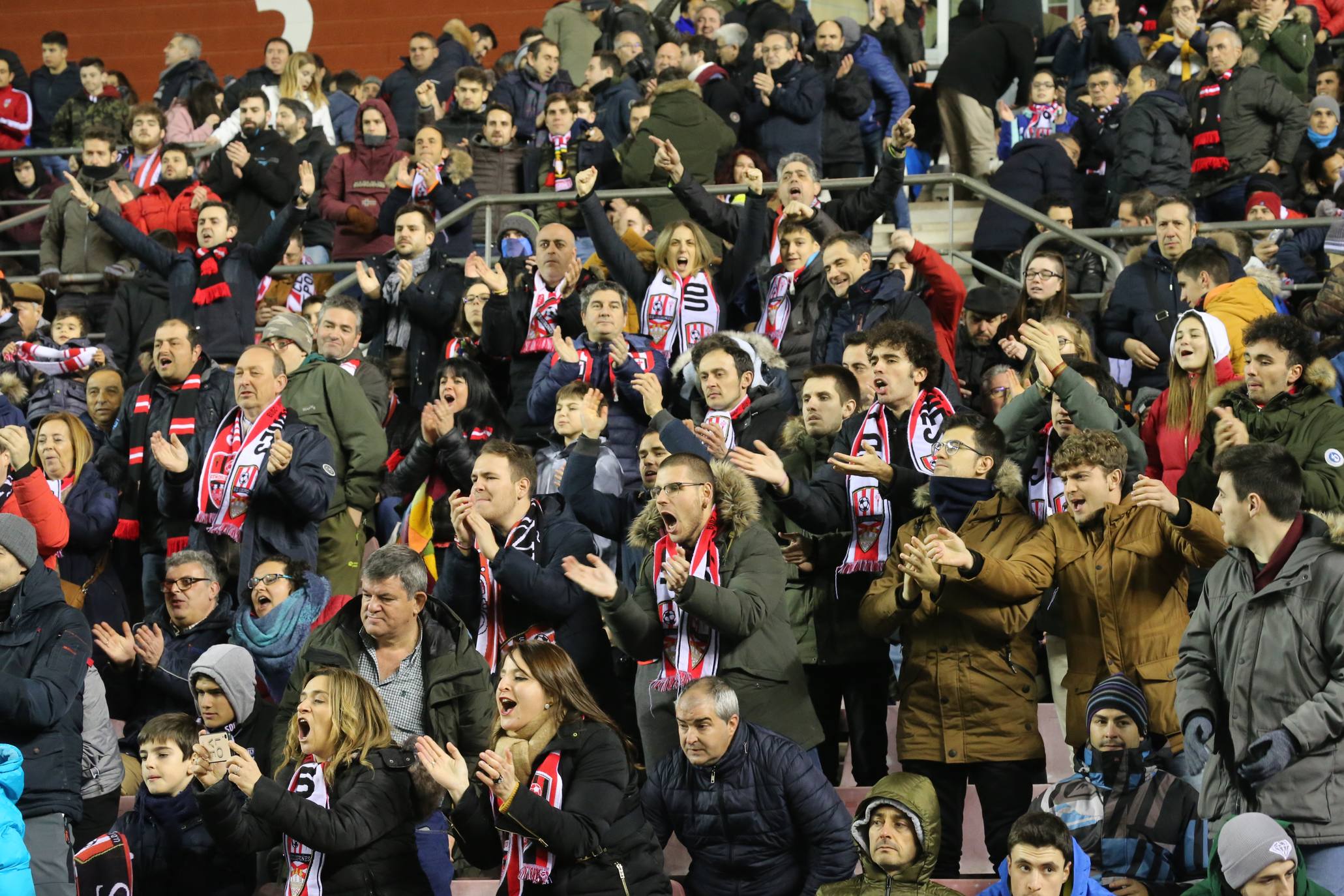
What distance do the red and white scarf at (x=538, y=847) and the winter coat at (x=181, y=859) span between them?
126cm

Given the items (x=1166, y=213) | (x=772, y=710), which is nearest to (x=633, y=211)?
(x=1166, y=213)

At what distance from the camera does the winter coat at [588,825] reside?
18.0 ft

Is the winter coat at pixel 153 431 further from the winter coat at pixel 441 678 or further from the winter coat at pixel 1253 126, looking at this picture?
the winter coat at pixel 1253 126

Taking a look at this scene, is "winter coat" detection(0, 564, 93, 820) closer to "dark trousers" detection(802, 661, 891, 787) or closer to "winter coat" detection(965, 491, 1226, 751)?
"dark trousers" detection(802, 661, 891, 787)

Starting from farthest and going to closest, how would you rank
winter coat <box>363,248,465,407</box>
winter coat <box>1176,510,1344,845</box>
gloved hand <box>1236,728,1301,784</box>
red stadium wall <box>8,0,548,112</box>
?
red stadium wall <box>8,0,548,112</box> < winter coat <box>363,248,465,407</box> < winter coat <box>1176,510,1344,845</box> < gloved hand <box>1236,728,1301,784</box>

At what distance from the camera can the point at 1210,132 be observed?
1234cm

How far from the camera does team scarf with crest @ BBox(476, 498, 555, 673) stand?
6828 millimetres

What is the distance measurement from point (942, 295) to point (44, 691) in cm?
481

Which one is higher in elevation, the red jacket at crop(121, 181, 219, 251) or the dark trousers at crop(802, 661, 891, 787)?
the red jacket at crop(121, 181, 219, 251)

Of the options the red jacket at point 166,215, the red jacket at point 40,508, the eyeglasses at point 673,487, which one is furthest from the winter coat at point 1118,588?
the red jacket at point 166,215

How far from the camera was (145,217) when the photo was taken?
11797mm

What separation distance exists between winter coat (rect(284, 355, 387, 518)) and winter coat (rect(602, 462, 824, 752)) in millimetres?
2248

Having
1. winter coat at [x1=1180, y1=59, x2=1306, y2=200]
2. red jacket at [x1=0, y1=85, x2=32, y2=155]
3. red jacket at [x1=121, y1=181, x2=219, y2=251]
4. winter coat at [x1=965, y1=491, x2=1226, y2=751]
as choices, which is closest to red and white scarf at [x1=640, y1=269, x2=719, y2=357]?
winter coat at [x1=965, y1=491, x2=1226, y2=751]

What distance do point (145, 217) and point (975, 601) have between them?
24.0 ft
